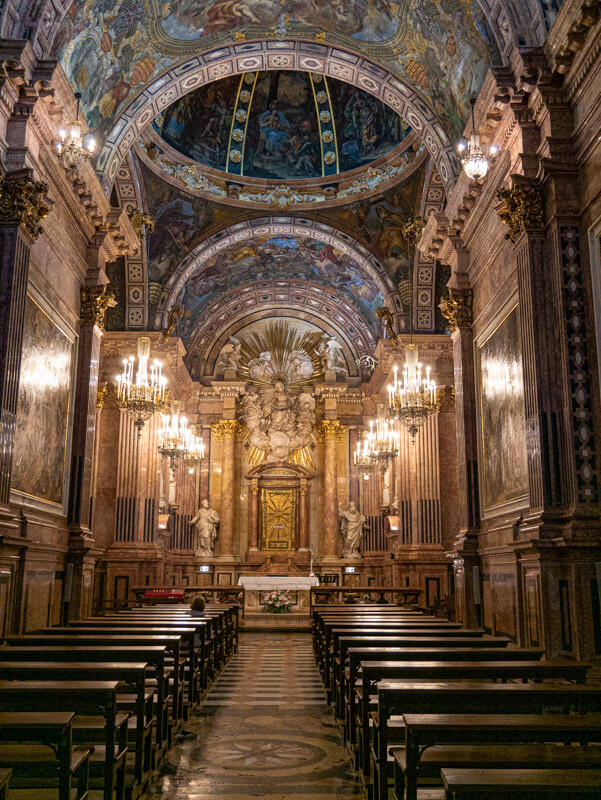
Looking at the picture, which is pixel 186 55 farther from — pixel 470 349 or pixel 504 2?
pixel 470 349

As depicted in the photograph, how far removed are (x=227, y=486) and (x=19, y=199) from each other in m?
17.2

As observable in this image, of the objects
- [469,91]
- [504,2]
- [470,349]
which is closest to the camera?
[504,2]

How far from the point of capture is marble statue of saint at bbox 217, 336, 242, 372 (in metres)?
26.4

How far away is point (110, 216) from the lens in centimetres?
1284

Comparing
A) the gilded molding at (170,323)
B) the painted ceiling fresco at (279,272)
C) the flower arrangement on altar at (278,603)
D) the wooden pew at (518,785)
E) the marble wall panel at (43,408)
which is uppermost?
the painted ceiling fresco at (279,272)

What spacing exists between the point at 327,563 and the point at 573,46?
18.8m

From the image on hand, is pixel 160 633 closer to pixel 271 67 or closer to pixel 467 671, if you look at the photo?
pixel 467 671

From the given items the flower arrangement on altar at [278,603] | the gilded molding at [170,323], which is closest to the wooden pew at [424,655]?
the flower arrangement on altar at [278,603]

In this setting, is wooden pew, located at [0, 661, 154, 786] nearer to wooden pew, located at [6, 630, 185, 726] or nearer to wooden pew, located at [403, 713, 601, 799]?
wooden pew, located at [6, 630, 185, 726]

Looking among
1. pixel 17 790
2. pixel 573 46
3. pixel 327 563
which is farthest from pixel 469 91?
pixel 327 563

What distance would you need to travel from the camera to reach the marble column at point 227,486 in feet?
81.1

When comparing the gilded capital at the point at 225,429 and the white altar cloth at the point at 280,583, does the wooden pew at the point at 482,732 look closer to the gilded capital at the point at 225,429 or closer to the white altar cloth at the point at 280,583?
the white altar cloth at the point at 280,583

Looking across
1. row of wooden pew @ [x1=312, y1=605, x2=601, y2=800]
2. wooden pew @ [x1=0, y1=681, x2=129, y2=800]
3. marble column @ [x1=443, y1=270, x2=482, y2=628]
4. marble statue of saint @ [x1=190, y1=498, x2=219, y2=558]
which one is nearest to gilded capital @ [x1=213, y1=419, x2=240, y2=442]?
marble statue of saint @ [x1=190, y1=498, x2=219, y2=558]

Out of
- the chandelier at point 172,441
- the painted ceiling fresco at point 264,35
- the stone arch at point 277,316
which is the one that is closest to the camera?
the painted ceiling fresco at point 264,35
